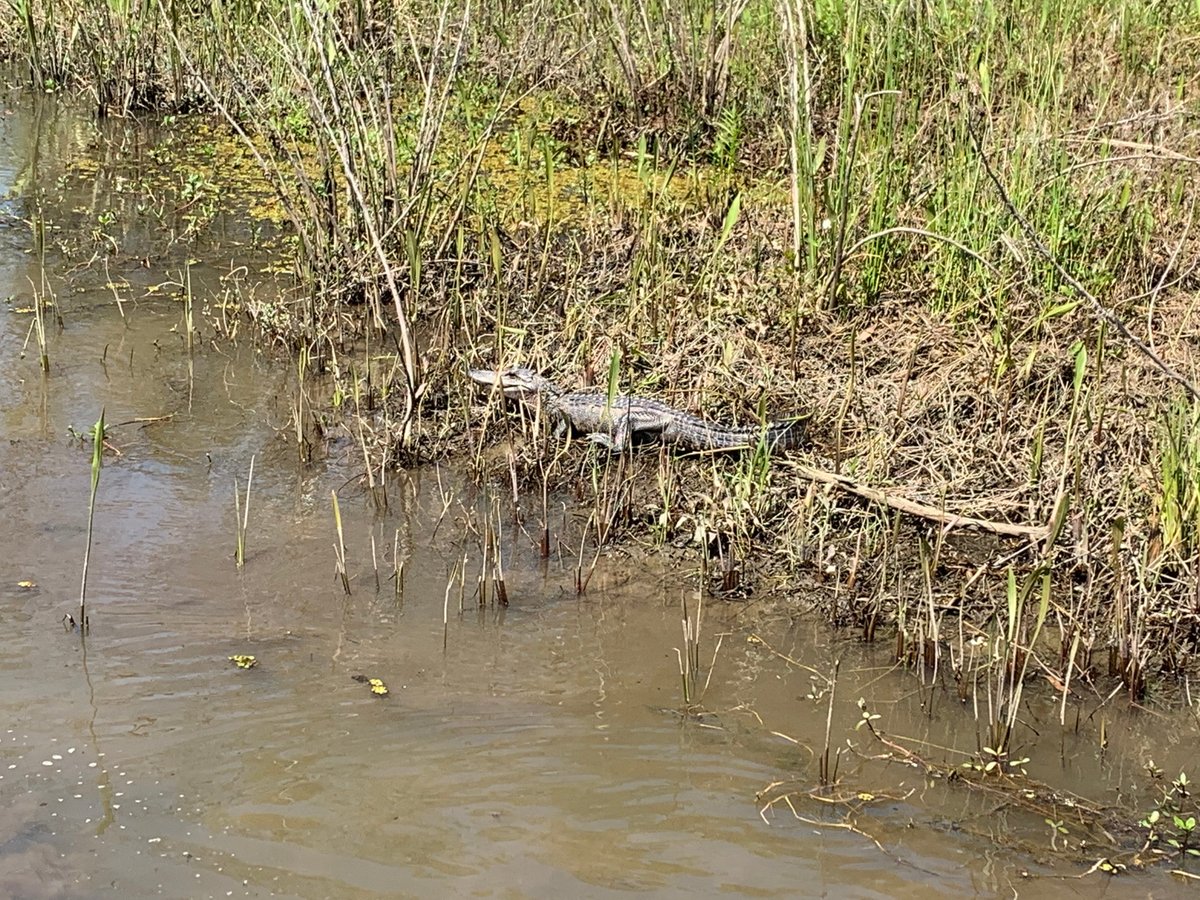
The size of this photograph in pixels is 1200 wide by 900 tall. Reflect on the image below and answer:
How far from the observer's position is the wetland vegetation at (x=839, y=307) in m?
3.64

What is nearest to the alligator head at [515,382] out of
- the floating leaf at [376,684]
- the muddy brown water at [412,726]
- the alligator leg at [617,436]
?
the alligator leg at [617,436]

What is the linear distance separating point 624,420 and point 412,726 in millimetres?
1614

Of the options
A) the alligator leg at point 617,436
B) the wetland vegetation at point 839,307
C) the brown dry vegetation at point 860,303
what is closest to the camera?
the wetland vegetation at point 839,307

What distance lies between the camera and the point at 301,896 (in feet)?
8.38

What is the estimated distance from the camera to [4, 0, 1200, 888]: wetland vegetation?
3.64 metres

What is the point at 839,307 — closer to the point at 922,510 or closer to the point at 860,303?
the point at 860,303

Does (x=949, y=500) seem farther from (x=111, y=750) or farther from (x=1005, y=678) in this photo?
(x=111, y=750)

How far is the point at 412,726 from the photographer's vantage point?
3129 mm

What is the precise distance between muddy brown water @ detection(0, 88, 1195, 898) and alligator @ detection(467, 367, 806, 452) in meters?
0.43

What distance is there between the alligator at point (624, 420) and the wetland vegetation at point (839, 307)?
9cm

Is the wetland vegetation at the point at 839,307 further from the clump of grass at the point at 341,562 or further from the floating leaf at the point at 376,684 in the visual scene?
the floating leaf at the point at 376,684


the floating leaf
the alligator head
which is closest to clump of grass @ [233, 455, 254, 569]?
the floating leaf

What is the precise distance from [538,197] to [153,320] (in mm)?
2269

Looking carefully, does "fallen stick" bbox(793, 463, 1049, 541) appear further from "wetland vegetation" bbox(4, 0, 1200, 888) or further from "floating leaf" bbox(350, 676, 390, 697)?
"floating leaf" bbox(350, 676, 390, 697)
